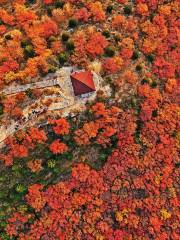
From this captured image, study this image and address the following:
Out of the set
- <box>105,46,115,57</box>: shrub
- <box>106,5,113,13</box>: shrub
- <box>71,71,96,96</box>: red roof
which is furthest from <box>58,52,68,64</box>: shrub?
<box>106,5,113,13</box>: shrub

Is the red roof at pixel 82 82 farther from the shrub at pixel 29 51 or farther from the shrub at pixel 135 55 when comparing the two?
the shrub at pixel 135 55

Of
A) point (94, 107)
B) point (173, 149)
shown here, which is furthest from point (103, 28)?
point (173, 149)

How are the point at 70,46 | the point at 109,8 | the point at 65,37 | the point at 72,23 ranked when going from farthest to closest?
the point at 109,8 < the point at 72,23 < the point at 65,37 < the point at 70,46

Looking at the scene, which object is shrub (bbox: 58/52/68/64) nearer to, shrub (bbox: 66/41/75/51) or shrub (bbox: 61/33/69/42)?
shrub (bbox: 66/41/75/51)

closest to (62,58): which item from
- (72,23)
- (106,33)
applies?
(72,23)

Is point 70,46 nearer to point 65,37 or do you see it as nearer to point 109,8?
point 65,37

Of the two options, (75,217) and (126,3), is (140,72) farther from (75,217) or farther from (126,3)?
(75,217)
